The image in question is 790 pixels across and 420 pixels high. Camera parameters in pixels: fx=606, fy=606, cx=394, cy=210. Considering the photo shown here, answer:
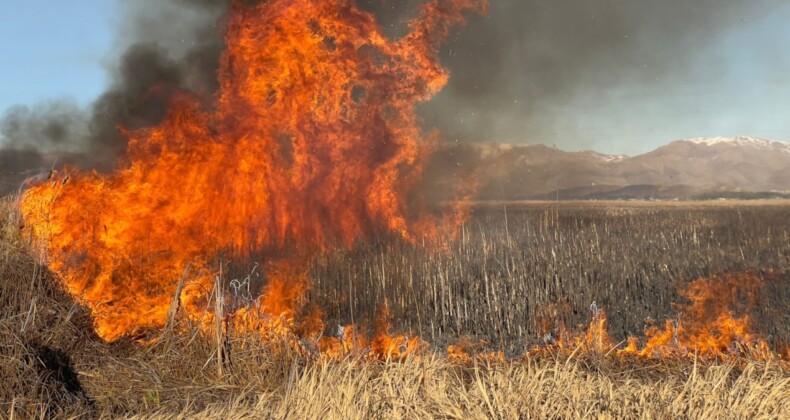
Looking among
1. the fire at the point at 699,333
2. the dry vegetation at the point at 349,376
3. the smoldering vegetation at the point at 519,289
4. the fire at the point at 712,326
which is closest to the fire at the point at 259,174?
the dry vegetation at the point at 349,376

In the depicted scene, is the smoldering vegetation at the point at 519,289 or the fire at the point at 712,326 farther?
the smoldering vegetation at the point at 519,289

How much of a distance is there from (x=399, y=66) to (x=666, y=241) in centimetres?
1215

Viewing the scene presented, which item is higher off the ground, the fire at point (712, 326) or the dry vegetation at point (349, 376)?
the dry vegetation at point (349, 376)

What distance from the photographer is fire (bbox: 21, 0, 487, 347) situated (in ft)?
31.3

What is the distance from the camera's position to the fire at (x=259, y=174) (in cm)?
955

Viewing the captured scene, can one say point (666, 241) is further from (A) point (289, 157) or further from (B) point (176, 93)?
(B) point (176, 93)

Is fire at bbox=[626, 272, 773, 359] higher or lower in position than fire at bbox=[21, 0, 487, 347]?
lower

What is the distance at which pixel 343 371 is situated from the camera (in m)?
6.91

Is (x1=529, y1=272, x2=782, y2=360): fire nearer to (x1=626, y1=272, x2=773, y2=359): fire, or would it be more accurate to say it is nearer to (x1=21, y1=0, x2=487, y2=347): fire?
(x1=626, y1=272, x2=773, y2=359): fire

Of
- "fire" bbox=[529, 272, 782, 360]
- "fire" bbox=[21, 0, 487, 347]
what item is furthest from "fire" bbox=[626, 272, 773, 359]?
"fire" bbox=[21, 0, 487, 347]

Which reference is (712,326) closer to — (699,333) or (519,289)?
(699,333)

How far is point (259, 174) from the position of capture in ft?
44.6

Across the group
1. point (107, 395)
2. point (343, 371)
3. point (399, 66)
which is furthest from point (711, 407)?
point (399, 66)

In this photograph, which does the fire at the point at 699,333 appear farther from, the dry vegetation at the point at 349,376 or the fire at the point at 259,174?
the fire at the point at 259,174
